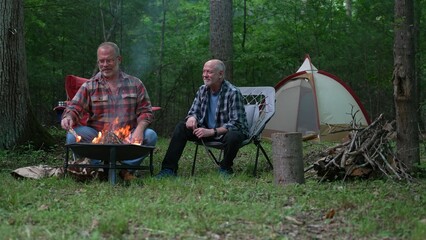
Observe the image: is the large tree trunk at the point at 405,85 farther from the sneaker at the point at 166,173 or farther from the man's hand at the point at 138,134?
the man's hand at the point at 138,134

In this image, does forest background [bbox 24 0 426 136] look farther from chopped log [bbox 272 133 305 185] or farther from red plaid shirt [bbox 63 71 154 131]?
chopped log [bbox 272 133 305 185]

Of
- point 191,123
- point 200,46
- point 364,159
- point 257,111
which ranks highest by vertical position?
point 200,46

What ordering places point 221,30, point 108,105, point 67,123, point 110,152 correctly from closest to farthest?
1. point 110,152
2. point 67,123
3. point 108,105
4. point 221,30

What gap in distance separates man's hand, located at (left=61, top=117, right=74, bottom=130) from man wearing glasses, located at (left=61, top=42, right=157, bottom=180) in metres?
0.11

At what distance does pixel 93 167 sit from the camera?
467 centimetres

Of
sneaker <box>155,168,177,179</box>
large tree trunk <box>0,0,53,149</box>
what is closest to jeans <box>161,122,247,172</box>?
sneaker <box>155,168,177,179</box>

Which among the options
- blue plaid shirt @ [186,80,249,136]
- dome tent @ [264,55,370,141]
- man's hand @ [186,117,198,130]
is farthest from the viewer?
dome tent @ [264,55,370,141]

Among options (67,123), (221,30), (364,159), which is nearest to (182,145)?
(67,123)

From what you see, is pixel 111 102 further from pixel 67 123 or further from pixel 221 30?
pixel 221 30

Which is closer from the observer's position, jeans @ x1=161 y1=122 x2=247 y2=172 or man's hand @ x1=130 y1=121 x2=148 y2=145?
man's hand @ x1=130 y1=121 x2=148 y2=145

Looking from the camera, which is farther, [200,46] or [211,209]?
[200,46]

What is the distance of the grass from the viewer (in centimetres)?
298

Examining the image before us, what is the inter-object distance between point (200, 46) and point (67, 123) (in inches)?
345

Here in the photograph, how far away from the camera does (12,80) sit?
22.6 feet
